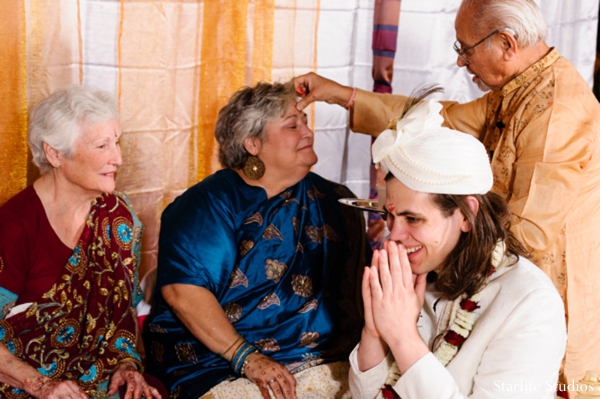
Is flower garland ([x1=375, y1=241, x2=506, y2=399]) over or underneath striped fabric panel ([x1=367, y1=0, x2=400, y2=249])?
underneath

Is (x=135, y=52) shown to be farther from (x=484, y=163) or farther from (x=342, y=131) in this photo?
(x=484, y=163)

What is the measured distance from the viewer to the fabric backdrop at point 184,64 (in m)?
2.83

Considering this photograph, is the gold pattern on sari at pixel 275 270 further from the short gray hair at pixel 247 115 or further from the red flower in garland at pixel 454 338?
the red flower in garland at pixel 454 338

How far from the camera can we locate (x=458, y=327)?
6.24 ft

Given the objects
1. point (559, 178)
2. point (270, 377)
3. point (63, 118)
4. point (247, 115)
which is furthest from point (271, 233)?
point (559, 178)

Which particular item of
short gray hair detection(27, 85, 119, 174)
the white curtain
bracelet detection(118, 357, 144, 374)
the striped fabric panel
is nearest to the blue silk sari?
bracelet detection(118, 357, 144, 374)

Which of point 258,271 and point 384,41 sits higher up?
point 384,41

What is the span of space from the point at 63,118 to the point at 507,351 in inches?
66.9

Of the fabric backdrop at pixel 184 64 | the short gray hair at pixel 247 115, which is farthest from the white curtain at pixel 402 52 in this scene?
the short gray hair at pixel 247 115

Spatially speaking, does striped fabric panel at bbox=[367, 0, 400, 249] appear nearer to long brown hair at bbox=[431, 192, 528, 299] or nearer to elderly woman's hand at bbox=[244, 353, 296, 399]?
elderly woman's hand at bbox=[244, 353, 296, 399]

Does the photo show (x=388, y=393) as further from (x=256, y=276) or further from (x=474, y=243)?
(x=256, y=276)

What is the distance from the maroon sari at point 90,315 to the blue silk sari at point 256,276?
17 cm

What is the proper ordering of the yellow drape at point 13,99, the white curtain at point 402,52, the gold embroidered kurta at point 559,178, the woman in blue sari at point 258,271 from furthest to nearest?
the white curtain at point 402,52, the yellow drape at point 13,99, the woman in blue sari at point 258,271, the gold embroidered kurta at point 559,178

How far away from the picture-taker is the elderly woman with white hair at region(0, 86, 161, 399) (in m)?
2.38
